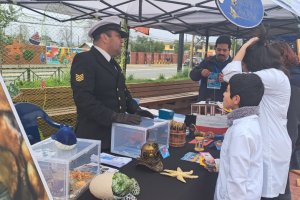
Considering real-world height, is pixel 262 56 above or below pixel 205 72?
above

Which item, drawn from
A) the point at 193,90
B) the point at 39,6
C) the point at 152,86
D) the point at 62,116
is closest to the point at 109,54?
the point at 62,116

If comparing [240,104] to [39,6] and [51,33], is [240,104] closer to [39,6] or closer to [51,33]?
[39,6]

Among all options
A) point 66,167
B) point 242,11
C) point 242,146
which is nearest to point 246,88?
point 242,146

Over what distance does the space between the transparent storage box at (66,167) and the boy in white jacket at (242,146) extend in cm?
66

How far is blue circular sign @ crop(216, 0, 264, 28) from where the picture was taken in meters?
2.39

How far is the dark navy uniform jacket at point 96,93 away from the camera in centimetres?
206

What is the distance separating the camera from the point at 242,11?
8.49ft

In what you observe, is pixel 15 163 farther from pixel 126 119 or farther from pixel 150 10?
pixel 150 10

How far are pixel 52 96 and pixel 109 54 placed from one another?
2517mm

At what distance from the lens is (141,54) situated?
3434cm

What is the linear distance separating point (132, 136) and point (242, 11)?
1.37m

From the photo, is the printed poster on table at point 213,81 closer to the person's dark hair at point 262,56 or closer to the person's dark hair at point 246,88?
the person's dark hair at point 262,56

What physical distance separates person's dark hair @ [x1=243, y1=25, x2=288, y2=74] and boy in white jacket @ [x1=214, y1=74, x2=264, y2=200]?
0.28 m

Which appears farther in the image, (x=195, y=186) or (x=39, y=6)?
(x=39, y=6)
